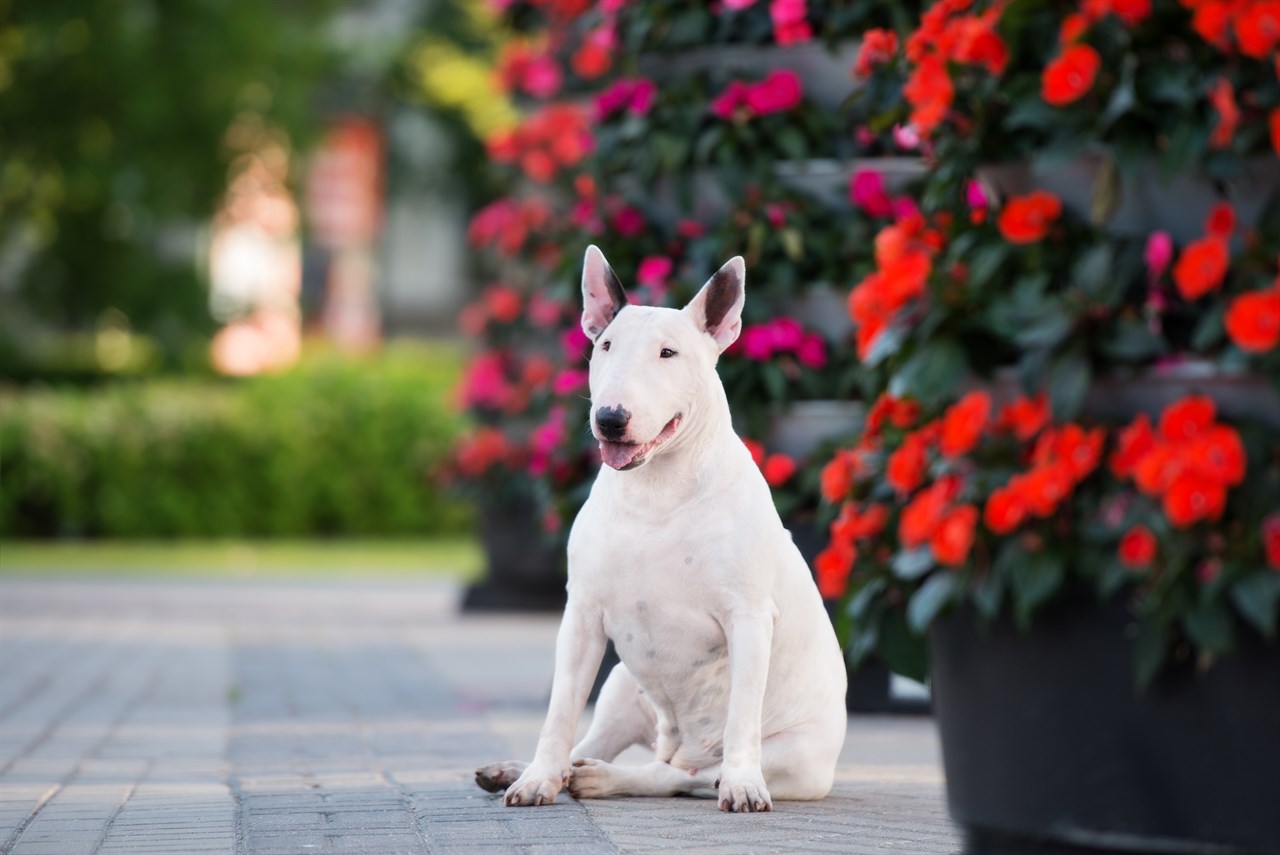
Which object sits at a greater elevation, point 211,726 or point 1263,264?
point 1263,264

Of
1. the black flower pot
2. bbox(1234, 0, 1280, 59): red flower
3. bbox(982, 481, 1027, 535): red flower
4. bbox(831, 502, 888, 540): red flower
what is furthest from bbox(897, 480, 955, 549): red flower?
the black flower pot

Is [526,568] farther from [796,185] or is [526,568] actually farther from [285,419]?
[285,419]

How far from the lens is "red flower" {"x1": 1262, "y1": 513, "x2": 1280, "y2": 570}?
3342 mm

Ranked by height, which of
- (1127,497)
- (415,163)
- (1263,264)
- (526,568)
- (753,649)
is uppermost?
(415,163)

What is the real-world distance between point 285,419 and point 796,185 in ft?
44.3

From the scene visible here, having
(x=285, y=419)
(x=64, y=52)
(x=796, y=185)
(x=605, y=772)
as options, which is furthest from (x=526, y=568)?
(x=64, y=52)

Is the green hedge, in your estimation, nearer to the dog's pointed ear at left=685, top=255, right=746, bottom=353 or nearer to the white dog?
the white dog

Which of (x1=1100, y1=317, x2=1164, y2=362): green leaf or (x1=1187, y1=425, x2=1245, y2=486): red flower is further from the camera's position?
(x1=1100, y1=317, x2=1164, y2=362): green leaf

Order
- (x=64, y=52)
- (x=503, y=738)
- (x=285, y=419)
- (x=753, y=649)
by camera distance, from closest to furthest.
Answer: (x=753, y=649), (x=503, y=738), (x=285, y=419), (x=64, y=52)

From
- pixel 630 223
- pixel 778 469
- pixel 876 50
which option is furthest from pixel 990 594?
pixel 630 223

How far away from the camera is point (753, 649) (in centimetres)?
495

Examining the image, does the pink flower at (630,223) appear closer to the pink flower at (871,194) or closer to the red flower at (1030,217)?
the pink flower at (871,194)

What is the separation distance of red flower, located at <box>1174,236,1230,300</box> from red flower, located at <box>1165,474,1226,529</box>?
14.5 inches

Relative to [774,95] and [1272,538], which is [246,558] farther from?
[1272,538]
